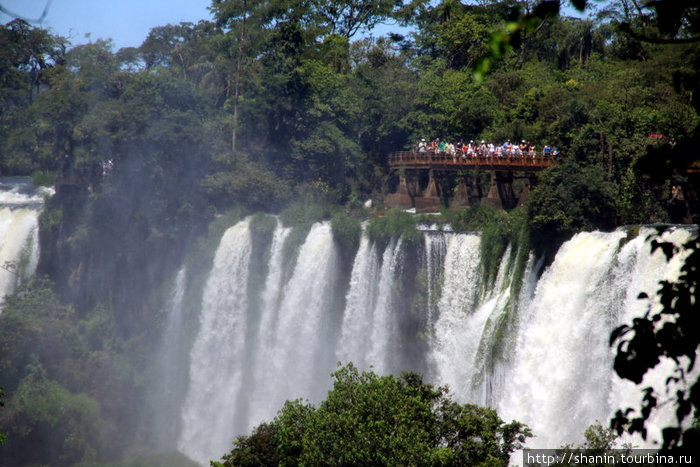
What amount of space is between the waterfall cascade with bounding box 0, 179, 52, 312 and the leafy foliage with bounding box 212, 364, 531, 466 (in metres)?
23.5

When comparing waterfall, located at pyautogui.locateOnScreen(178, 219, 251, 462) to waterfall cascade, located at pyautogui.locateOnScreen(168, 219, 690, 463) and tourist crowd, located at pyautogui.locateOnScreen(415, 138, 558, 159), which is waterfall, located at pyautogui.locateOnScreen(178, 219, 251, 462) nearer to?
waterfall cascade, located at pyautogui.locateOnScreen(168, 219, 690, 463)

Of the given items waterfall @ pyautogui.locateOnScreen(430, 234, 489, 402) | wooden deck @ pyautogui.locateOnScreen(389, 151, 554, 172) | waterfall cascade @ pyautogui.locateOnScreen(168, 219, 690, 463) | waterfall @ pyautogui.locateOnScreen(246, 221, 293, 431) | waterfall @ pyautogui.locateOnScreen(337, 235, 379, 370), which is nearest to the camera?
waterfall cascade @ pyautogui.locateOnScreen(168, 219, 690, 463)

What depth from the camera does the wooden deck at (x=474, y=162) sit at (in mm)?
25344

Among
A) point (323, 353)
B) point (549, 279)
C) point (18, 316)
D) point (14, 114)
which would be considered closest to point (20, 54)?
point (14, 114)

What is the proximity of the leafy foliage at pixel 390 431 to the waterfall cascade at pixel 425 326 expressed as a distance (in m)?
3.37

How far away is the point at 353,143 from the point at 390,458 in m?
24.1

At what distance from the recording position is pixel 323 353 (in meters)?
27.7

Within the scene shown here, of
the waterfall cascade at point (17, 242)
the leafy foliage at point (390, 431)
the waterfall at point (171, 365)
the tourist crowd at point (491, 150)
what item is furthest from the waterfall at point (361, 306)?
the waterfall cascade at point (17, 242)

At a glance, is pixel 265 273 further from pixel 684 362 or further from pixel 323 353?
pixel 684 362

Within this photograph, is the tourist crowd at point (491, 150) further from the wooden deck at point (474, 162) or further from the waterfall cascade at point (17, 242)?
the waterfall cascade at point (17, 242)

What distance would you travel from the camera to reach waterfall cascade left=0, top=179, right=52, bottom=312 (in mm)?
35250

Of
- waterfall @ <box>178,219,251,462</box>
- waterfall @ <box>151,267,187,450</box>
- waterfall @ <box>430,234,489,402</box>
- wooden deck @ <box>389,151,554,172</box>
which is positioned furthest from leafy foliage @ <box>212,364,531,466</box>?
waterfall @ <box>151,267,187,450</box>

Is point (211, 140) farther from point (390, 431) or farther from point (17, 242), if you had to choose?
point (390, 431)

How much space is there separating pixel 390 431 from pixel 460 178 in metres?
15.6
